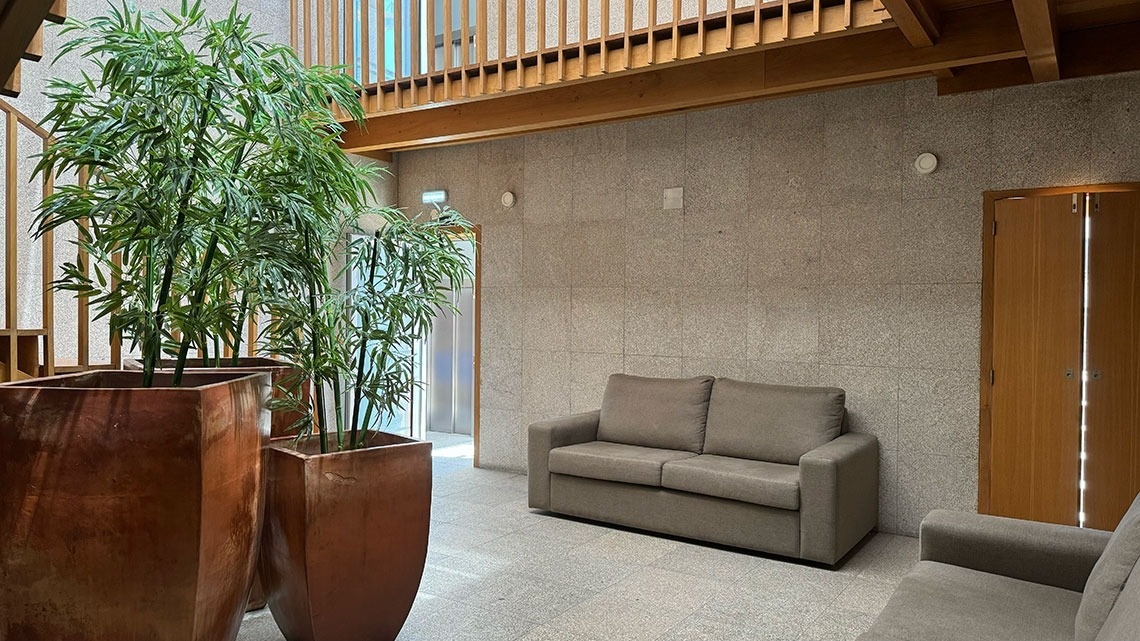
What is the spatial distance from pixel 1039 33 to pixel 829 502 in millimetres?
2429

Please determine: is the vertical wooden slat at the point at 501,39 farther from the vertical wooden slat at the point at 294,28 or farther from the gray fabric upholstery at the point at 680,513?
the gray fabric upholstery at the point at 680,513

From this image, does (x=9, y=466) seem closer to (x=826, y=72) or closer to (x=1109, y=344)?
(x=826, y=72)

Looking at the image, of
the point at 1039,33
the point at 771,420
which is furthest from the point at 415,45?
the point at 1039,33

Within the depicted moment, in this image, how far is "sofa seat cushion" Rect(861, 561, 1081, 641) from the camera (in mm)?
2178

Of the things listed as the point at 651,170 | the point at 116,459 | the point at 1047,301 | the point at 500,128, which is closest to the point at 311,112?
the point at 116,459

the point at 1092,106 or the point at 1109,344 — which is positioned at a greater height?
the point at 1092,106

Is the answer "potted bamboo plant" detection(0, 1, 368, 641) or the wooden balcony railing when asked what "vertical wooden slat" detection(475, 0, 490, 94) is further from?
"potted bamboo plant" detection(0, 1, 368, 641)

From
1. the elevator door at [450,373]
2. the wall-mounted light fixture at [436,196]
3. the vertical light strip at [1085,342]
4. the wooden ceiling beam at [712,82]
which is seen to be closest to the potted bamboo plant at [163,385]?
the wooden ceiling beam at [712,82]

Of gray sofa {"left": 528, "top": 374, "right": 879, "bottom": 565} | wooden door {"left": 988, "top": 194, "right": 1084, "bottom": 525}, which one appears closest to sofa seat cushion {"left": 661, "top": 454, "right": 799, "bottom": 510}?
gray sofa {"left": 528, "top": 374, "right": 879, "bottom": 565}

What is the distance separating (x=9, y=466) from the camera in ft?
7.46

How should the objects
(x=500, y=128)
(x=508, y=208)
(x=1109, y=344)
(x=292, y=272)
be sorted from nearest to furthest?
(x=292, y=272)
(x=1109, y=344)
(x=500, y=128)
(x=508, y=208)

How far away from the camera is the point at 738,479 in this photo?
4410 mm

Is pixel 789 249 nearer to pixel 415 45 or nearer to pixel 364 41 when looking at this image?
pixel 415 45

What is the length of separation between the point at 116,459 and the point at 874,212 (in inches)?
169
